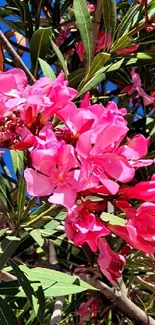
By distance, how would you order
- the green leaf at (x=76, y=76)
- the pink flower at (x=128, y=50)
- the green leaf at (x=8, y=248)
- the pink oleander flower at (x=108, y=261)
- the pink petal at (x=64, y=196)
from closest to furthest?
the pink petal at (x=64, y=196)
the pink oleander flower at (x=108, y=261)
the green leaf at (x=8, y=248)
the green leaf at (x=76, y=76)
the pink flower at (x=128, y=50)

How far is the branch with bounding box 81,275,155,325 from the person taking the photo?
56.0 inches

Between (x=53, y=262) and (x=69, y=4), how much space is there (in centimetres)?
97

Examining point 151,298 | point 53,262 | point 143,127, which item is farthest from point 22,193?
point 143,127

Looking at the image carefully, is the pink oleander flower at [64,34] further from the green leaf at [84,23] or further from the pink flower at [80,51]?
the green leaf at [84,23]

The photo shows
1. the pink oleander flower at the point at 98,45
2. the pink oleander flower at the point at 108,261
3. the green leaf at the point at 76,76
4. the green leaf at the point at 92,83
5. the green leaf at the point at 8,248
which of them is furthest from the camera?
the pink oleander flower at the point at 98,45

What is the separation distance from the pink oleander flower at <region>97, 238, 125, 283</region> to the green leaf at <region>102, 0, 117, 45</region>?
602 millimetres

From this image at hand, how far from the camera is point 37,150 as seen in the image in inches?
32.4

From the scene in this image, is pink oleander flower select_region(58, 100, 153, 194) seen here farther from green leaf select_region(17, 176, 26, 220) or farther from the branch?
the branch

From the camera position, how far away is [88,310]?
1810 mm

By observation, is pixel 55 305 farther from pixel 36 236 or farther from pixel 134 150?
pixel 134 150

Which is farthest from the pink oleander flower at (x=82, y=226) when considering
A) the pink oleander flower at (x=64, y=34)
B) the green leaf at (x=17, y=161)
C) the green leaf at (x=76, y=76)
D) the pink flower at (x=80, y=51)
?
the pink oleander flower at (x=64, y=34)

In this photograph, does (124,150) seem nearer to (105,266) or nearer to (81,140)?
(81,140)

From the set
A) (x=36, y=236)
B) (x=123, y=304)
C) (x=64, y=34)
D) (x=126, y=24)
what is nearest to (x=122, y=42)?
(x=126, y=24)

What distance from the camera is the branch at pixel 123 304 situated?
142 cm
